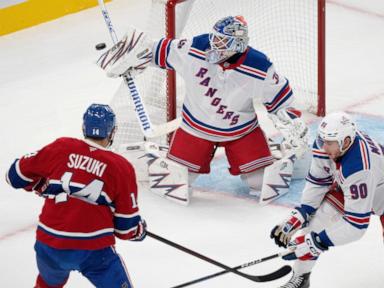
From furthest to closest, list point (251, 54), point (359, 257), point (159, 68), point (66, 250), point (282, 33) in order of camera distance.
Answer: point (282, 33) < point (159, 68) < point (251, 54) < point (359, 257) < point (66, 250)

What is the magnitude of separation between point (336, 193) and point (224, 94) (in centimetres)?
113

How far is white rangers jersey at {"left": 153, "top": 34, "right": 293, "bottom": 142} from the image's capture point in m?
5.55

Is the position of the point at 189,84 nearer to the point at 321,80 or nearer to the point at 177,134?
the point at 177,134

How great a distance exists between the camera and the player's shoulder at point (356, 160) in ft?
14.4

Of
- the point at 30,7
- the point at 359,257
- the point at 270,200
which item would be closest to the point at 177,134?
the point at 270,200

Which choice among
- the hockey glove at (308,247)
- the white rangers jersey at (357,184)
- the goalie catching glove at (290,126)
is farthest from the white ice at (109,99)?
the white rangers jersey at (357,184)

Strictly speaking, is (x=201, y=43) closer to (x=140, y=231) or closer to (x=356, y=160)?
(x=356, y=160)

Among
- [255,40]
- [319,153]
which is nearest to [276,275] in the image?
A: [319,153]

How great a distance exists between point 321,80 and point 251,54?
123 centimetres

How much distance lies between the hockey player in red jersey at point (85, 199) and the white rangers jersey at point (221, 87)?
4.83 feet

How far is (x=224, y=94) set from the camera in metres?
5.60

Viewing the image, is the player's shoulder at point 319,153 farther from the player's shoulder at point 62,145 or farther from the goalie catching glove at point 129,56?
the goalie catching glove at point 129,56

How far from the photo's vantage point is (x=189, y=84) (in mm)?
5664

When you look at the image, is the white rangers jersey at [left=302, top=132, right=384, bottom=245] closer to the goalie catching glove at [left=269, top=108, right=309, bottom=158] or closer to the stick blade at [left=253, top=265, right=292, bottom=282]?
the stick blade at [left=253, top=265, right=292, bottom=282]
